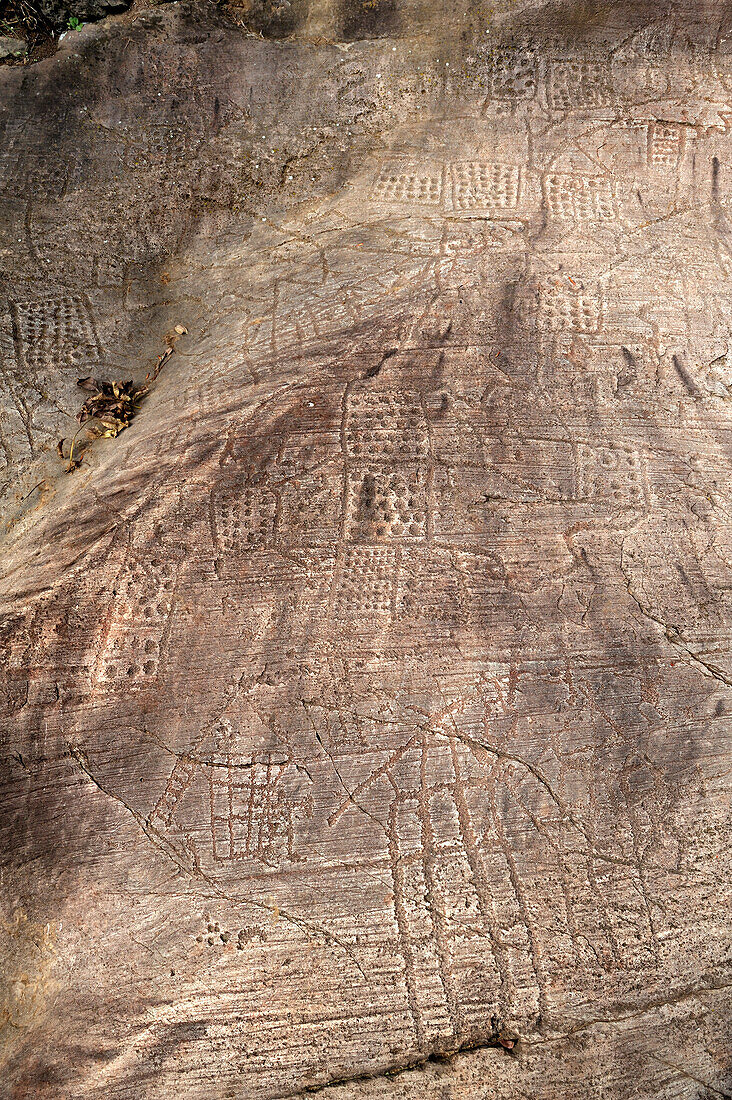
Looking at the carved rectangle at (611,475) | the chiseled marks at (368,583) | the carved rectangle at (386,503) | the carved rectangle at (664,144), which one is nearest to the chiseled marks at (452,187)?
the carved rectangle at (664,144)

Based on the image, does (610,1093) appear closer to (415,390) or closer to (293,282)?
(415,390)

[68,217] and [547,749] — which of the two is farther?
[68,217]

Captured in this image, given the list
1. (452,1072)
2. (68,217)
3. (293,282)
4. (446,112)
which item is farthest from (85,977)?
(446,112)

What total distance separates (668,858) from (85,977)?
2392mm

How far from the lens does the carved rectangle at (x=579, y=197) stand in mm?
3641

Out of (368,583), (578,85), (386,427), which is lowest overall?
(368,583)

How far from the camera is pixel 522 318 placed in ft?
11.2

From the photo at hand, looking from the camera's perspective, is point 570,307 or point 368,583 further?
point 570,307

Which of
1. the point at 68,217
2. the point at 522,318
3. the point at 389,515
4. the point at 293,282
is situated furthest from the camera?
the point at 68,217

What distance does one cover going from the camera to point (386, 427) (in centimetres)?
320

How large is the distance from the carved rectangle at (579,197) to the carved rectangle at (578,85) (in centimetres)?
50

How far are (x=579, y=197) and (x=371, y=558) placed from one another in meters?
2.34

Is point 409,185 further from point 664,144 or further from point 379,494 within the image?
point 379,494

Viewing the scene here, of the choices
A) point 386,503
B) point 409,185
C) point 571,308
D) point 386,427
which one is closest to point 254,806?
point 386,503
